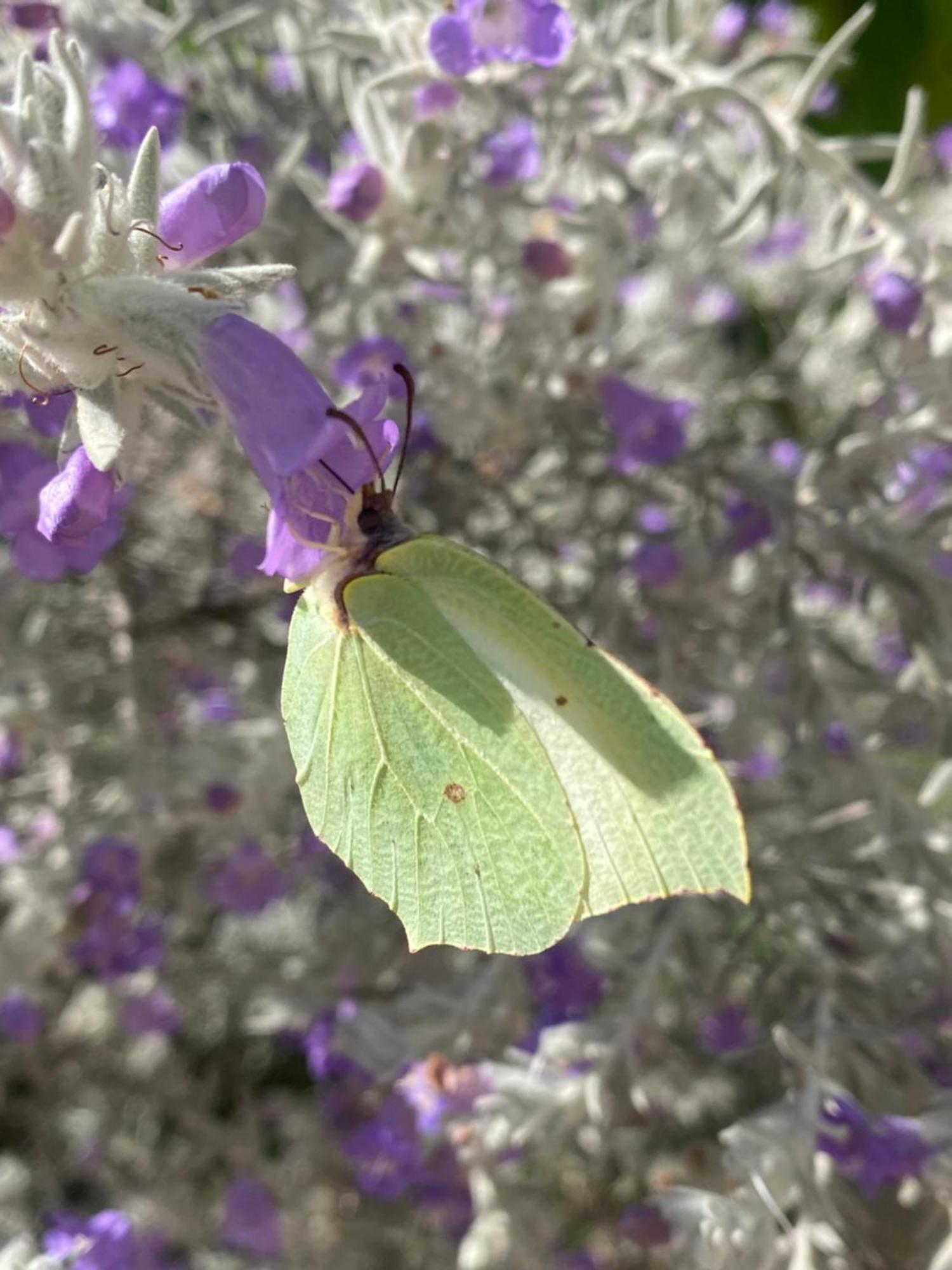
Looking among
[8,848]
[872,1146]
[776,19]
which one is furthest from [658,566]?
[776,19]

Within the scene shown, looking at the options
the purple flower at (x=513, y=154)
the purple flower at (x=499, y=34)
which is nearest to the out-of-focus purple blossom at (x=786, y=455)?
the purple flower at (x=513, y=154)

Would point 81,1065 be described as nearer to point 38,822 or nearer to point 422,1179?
point 38,822

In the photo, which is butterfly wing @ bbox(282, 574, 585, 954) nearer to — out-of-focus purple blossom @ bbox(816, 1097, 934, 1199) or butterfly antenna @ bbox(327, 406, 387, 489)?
butterfly antenna @ bbox(327, 406, 387, 489)

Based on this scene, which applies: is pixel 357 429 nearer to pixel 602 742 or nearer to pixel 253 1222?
pixel 602 742

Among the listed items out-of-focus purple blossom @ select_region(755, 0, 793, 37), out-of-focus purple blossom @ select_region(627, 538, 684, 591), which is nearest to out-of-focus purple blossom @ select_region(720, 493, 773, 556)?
out-of-focus purple blossom @ select_region(627, 538, 684, 591)

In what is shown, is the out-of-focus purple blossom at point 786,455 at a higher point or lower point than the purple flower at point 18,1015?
higher

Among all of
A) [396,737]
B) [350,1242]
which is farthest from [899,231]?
[350,1242]

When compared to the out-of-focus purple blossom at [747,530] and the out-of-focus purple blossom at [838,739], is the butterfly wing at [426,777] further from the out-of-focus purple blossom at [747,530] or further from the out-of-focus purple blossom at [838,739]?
the out-of-focus purple blossom at [747,530]
